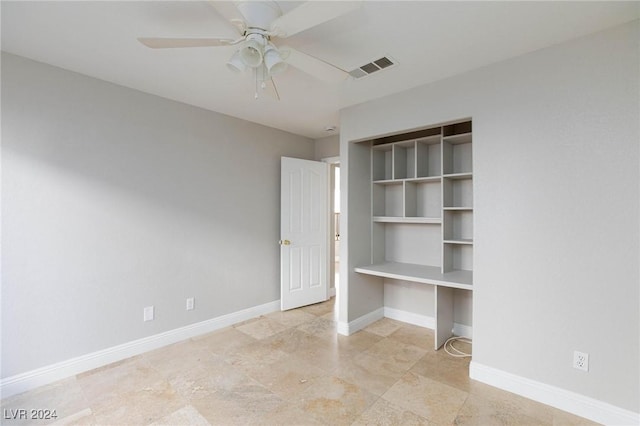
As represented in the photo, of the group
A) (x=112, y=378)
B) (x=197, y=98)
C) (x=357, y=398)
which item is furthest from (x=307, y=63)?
(x=112, y=378)

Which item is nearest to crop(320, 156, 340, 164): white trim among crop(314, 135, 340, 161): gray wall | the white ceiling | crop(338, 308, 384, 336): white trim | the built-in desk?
crop(314, 135, 340, 161): gray wall

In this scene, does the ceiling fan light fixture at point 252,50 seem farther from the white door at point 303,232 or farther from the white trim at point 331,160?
the white trim at point 331,160

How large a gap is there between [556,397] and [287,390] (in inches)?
73.6

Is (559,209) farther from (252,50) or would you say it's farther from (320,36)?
(252,50)

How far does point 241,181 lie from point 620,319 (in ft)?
11.5

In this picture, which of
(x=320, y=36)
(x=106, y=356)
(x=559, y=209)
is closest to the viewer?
(x=320, y=36)

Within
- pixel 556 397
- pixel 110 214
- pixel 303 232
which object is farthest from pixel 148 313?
pixel 556 397

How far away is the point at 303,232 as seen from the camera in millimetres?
4191

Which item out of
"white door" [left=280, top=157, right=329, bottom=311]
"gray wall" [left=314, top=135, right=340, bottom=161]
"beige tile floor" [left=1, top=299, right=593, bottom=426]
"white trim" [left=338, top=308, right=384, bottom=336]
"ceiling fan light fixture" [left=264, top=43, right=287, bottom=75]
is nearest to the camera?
"ceiling fan light fixture" [left=264, top=43, right=287, bottom=75]

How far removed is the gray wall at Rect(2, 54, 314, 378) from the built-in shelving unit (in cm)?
163

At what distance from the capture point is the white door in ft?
13.2

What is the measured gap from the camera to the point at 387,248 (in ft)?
12.5

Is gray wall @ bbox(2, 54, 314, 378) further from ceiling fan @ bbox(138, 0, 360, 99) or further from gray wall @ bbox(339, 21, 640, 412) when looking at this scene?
gray wall @ bbox(339, 21, 640, 412)

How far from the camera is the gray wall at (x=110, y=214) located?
225 cm
